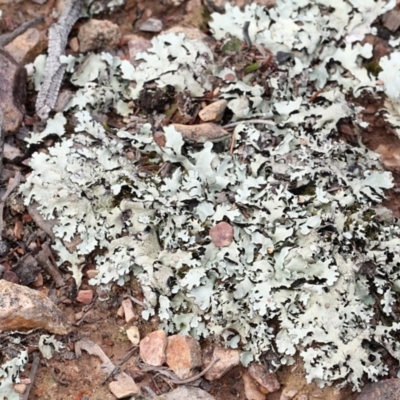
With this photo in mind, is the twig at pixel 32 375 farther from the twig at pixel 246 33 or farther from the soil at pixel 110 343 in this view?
the twig at pixel 246 33

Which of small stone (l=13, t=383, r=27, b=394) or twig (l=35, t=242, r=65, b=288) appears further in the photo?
twig (l=35, t=242, r=65, b=288)

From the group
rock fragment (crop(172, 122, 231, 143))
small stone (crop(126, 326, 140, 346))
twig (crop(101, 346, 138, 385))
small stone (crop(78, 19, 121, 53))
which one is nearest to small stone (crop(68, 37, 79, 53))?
small stone (crop(78, 19, 121, 53))

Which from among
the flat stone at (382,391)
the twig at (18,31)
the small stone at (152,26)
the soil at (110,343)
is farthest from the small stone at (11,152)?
the flat stone at (382,391)

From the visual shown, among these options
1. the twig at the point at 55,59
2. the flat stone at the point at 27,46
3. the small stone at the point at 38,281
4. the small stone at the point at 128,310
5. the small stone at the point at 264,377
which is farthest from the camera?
the flat stone at the point at 27,46

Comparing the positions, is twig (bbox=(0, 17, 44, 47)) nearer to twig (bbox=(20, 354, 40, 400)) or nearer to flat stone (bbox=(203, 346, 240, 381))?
twig (bbox=(20, 354, 40, 400))

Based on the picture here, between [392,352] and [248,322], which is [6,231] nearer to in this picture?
[248,322]

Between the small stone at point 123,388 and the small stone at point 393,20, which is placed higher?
the small stone at point 393,20

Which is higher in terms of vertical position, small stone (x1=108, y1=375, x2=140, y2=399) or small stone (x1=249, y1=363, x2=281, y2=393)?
small stone (x1=108, y1=375, x2=140, y2=399)
